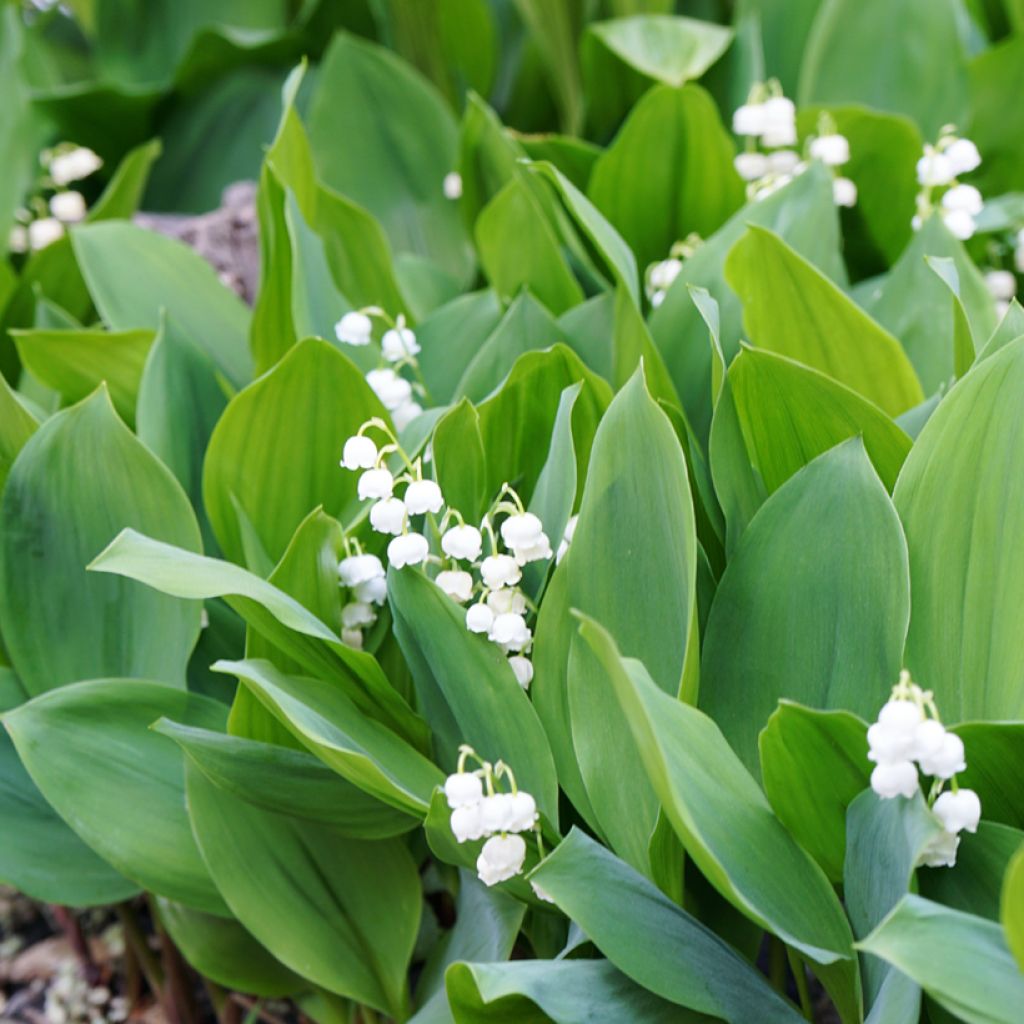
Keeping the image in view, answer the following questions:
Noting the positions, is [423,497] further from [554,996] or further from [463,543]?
[554,996]

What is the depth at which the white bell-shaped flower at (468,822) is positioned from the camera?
2.24ft

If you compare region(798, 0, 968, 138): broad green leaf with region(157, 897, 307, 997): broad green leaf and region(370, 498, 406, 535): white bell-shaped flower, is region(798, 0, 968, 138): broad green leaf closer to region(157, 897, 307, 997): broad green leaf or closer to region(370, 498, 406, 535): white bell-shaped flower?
region(370, 498, 406, 535): white bell-shaped flower

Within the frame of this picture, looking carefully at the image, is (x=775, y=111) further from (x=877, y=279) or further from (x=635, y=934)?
(x=635, y=934)

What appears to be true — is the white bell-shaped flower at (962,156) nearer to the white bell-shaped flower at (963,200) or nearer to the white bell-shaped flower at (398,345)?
the white bell-shaped flower at (963,200)

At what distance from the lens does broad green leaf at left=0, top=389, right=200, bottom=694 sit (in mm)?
887

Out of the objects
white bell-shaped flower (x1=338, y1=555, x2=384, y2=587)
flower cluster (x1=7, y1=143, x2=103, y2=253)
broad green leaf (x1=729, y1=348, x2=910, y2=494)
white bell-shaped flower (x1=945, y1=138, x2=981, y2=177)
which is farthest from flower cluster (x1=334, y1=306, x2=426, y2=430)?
flower cluster (x1=7, y1=143, x2=103, y2=253)

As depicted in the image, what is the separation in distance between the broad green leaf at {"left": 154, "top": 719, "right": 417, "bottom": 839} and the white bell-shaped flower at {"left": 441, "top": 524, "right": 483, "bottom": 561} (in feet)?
0.53

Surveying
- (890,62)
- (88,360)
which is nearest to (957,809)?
(88,360)

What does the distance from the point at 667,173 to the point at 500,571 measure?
2.15 ft

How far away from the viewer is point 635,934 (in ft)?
2.22

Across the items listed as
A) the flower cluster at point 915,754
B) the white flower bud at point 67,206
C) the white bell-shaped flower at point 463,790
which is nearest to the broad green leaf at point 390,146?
the white flower bud at point 67,206

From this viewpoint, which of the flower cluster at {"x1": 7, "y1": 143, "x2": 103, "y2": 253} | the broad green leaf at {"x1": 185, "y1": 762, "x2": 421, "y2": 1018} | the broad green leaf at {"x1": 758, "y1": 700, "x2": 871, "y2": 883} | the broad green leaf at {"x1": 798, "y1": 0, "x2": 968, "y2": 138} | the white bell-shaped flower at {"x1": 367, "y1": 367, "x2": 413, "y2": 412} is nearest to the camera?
the broad green leaf at {"x1": 758, "y1": 700, "x2": 871, "y2": 883}

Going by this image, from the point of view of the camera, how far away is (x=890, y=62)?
55.3 inches

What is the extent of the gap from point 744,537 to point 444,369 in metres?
0.42
